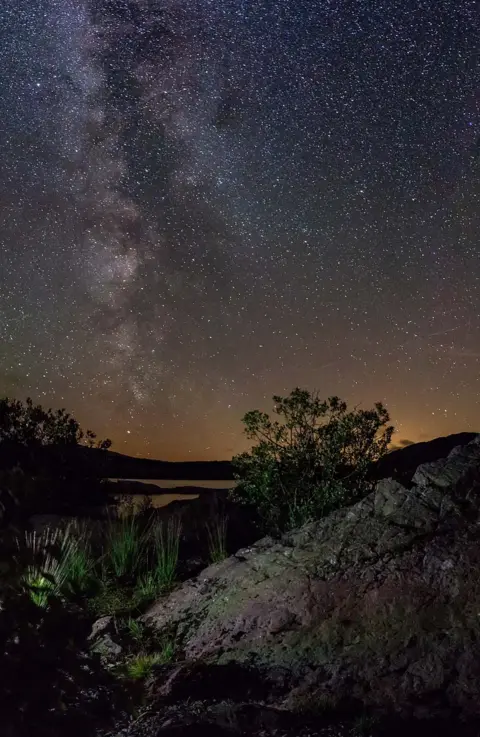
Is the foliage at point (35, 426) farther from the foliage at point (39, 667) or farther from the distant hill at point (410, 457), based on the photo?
the foliage at point (39, 667)

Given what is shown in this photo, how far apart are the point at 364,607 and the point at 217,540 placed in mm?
4312

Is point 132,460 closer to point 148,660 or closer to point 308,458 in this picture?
point 308,458

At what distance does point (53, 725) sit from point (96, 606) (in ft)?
16.5

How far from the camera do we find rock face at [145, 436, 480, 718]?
4707 mm

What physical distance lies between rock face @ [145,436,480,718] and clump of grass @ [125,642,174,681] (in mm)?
173

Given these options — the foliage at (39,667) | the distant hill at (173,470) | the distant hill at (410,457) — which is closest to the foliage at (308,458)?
the distant hill at (410,457)

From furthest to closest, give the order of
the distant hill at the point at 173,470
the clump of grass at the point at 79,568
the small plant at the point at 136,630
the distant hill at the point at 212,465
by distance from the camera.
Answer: the distant hill at the point at 173,470 < the distant hill at the point at 212,465 < the small plant at the point at 136,630 < the clump of grass at the point at 79,568

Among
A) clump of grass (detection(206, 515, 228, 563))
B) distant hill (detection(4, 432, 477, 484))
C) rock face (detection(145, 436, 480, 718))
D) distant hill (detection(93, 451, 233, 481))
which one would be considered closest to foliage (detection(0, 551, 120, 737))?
rock face (detection(145, 436, 480, 718))

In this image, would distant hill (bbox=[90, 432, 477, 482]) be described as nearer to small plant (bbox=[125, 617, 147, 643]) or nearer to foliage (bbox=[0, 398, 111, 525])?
foliage (bbox=[0, 398, 111, 525])

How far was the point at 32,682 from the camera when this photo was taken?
7.70 feet

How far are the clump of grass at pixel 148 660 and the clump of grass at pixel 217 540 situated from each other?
1.86 m

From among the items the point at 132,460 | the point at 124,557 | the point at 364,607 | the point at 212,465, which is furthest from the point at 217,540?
the point at 212,465

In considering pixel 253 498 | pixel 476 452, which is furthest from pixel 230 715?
pixel 253 498

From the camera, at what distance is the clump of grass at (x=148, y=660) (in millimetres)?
5375
